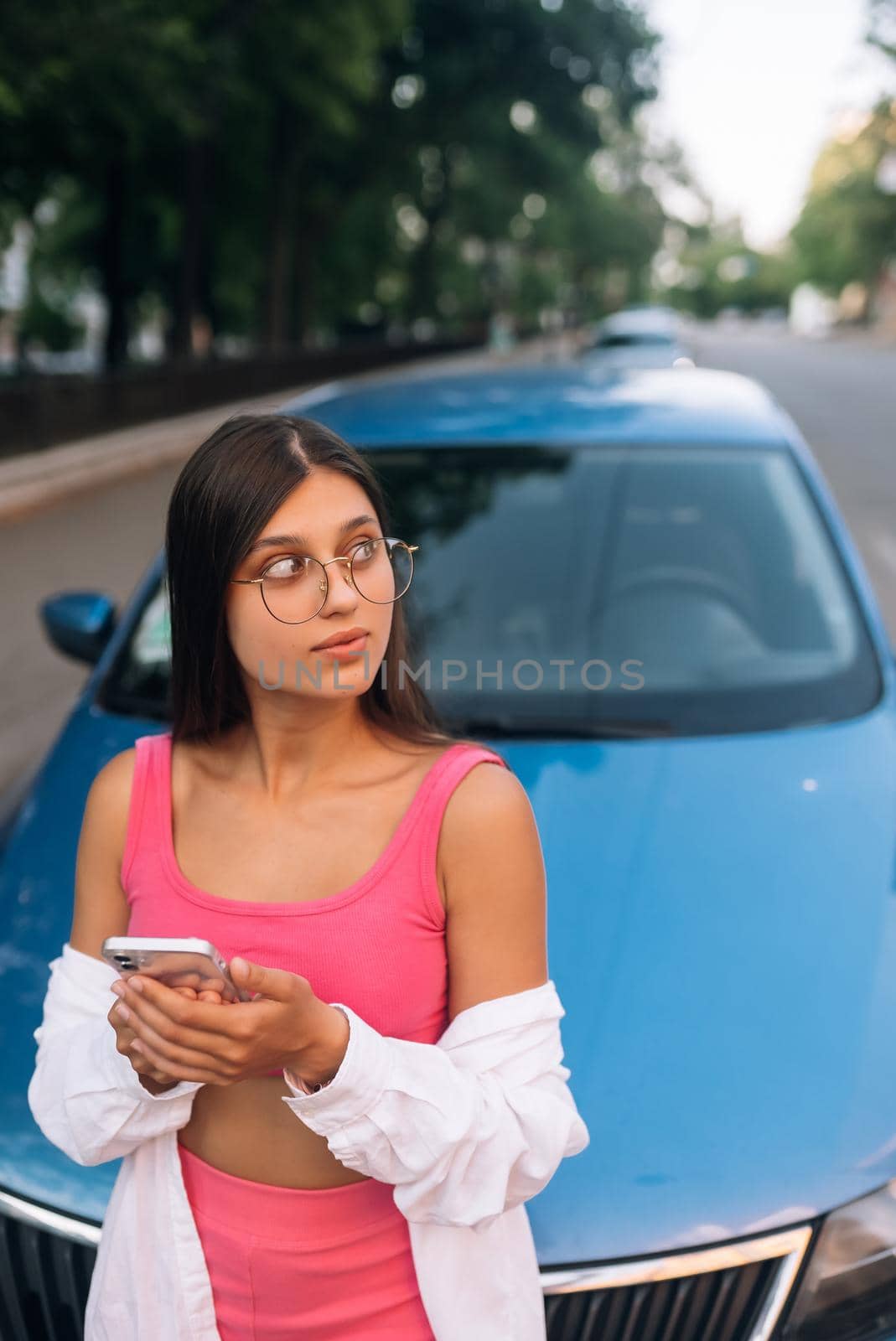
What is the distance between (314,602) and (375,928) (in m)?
0.34

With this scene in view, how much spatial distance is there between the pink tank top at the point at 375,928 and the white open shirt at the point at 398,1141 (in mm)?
43

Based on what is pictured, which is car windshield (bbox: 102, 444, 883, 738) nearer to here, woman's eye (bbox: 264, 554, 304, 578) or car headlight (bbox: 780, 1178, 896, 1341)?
car headlight (bbox: 780, 1178, 896, 1341)

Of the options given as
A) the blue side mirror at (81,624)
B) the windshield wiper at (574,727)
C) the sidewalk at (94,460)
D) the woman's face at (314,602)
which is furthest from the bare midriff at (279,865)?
the sidewalk at (94,460)

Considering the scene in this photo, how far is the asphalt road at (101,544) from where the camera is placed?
6.46 metres

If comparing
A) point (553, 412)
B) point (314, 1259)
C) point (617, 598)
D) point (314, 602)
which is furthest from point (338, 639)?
point (553, 412)

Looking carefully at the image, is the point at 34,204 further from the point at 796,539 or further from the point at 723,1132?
the point at 723,1132

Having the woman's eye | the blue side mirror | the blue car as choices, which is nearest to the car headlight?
the blue car

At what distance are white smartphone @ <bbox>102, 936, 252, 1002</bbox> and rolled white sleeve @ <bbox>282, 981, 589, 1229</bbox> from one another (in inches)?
5.7

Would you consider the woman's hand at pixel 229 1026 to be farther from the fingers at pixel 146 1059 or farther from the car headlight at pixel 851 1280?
the car headlight at pixel 851 1280

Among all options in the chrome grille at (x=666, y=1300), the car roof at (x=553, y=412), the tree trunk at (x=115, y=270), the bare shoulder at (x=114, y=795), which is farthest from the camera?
the tree trunk at (x=115, y=270)

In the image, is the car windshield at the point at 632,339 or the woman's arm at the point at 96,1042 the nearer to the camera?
the woman's arm at the point at 96,1042

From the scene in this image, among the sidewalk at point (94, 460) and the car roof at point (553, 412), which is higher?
the car roof at point (553, 412)

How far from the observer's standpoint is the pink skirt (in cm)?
142

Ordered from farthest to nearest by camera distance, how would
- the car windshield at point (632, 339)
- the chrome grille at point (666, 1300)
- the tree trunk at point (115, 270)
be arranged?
1. the car windshield at point (632, 339)
2. the tree trunk at point (115, 270)
3. the chrome grille at point (666, 1300)
